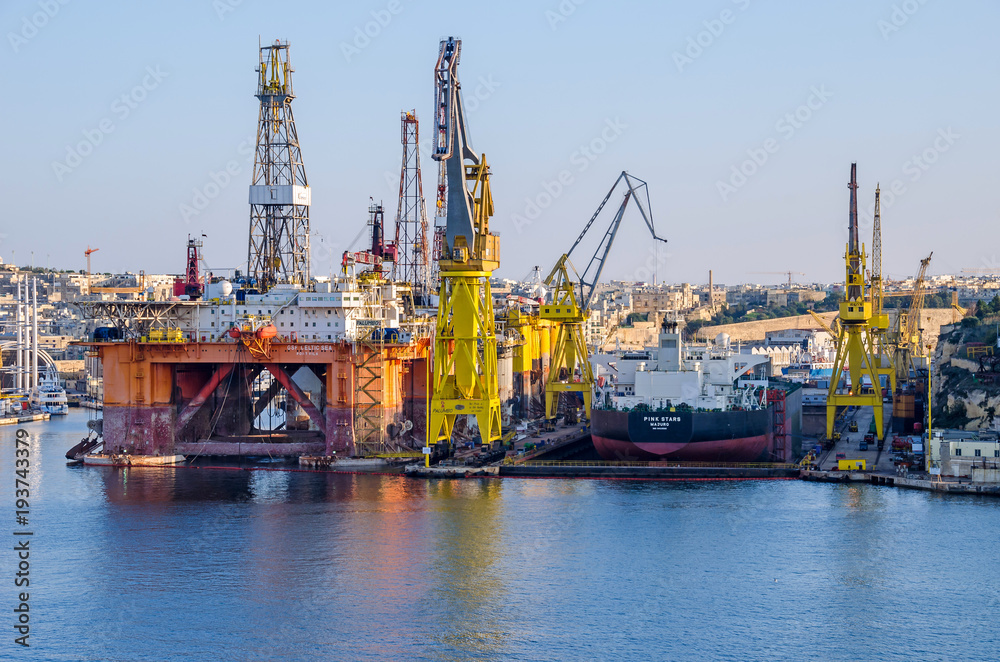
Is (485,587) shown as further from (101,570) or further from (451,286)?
(451,286)

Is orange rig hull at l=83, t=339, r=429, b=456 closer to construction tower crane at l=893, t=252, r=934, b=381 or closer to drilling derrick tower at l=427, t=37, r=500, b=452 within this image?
drilling derrick tower at l=427, t=37, r=500, b=452

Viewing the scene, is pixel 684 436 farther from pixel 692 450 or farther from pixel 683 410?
pixel 683 410

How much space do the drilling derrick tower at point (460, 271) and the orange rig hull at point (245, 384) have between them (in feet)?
7.61

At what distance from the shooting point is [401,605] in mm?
28078

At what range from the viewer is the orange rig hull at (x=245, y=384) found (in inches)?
1826

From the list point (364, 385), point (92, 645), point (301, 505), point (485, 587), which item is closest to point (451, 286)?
point (364, 385)

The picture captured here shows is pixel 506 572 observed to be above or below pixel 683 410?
below

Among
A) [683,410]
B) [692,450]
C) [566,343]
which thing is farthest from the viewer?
[566,343]

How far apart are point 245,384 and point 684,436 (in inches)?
692

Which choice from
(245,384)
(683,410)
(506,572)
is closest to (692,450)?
(683,410)

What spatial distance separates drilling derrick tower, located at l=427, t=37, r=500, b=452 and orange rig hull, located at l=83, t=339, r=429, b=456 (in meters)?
2.32

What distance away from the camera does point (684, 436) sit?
147 ft

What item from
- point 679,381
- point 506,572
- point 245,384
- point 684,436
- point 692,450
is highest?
point 679,381

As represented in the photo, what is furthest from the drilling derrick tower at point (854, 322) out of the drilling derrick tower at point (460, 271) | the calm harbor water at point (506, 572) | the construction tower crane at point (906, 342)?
the construction tower crane at point (906, 342)
